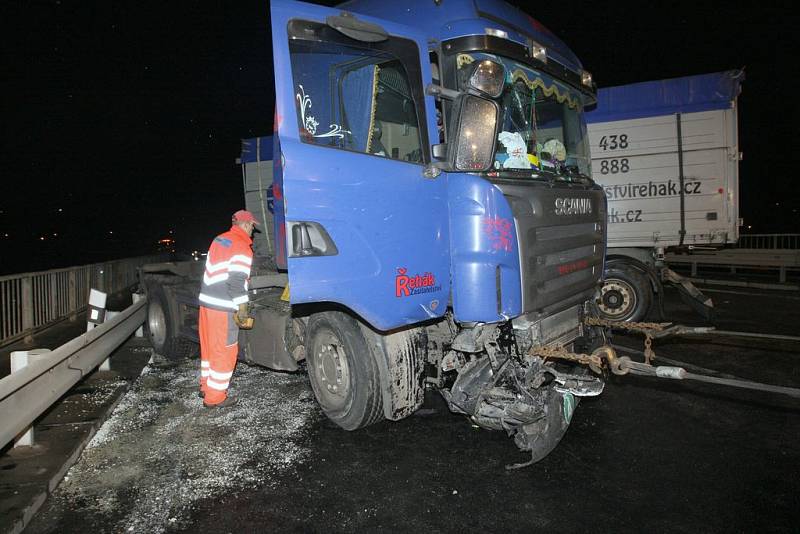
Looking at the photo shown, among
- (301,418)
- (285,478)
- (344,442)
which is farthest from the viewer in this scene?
(301,418)

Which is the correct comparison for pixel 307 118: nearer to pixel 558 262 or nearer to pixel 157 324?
pixel 558 262

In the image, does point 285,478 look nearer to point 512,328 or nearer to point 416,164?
point 512,328

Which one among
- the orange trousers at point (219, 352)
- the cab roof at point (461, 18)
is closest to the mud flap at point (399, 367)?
the orange trousers at point (219, 352)

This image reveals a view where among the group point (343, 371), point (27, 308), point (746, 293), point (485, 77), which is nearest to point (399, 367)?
point (343, 371)

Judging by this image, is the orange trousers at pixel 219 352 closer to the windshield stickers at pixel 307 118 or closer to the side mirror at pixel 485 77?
the windshield stickers at pixel 307 118

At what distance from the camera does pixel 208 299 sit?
497 cm

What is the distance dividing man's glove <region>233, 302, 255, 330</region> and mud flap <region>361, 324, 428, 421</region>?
4.81ft

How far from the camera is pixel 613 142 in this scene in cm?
865

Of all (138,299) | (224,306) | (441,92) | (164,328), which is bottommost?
(164,328)

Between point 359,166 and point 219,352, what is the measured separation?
2558 mm

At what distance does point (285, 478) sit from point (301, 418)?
43.9 inches

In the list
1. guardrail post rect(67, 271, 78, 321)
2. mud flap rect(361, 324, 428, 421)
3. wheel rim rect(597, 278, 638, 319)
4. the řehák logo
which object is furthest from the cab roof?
guardrail post rect(67, 271, 78, 321)

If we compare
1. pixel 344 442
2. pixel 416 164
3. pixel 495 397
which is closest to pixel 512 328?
pixel 495 397

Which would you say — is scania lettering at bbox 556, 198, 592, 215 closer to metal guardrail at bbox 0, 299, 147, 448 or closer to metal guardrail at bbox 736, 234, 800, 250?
metal guardrail at bbox 0, 299, 147, 448
